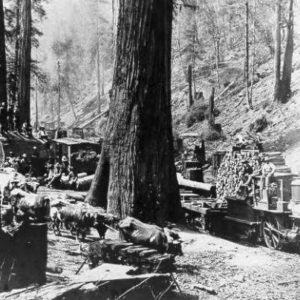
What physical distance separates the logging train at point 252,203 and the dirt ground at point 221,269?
1.30 metres

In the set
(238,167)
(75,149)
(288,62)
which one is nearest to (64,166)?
(75,149)

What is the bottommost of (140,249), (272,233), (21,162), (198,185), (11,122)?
(272,233)

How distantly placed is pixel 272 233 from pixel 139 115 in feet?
15.2

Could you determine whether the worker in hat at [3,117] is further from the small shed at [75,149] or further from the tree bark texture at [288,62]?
the tree bark texture at [288,62]

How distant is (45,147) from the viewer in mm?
19281

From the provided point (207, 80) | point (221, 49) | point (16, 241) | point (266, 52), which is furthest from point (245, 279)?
point (221, 49)

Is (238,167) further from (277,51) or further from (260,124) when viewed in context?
(277,51)

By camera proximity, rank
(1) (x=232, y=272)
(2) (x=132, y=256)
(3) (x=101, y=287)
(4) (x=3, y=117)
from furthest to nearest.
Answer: (4) (x=3, y=117) < (1) (x=232, y=272) < (2) (x=132, y=256) < (3) (x=101, y=287)

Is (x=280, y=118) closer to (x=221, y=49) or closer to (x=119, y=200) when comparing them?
(x=119, y=200)

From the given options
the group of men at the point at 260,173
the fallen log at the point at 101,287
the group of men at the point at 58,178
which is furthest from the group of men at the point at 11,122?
the fallen log at the point at 101,287

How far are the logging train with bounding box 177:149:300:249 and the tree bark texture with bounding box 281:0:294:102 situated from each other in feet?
47.5

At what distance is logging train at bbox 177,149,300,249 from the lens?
11.0m

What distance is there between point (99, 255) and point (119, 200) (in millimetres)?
2669

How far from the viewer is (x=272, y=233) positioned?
37.7 ft
